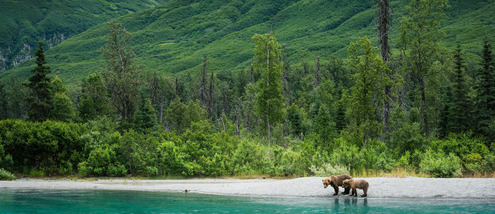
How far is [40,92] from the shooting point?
153ft

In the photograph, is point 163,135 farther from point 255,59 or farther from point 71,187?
point 255,59

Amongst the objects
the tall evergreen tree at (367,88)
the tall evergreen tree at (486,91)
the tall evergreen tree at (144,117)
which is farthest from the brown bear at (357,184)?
the tall evergreen tree at (144,117)

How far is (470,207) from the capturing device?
47.2ft

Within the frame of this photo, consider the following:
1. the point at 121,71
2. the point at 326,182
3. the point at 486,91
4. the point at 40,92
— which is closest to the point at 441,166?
the point at 326,182

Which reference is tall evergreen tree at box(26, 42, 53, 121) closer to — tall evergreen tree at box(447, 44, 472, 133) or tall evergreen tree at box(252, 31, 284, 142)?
tall evergreen tree at box(252, 31, 284, 142)

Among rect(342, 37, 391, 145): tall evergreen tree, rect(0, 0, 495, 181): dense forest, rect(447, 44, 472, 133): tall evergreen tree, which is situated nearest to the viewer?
rect(0, 0, 495, 181): dense forest

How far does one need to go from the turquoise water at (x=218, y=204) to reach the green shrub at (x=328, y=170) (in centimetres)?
383

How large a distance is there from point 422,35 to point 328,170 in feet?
71.8

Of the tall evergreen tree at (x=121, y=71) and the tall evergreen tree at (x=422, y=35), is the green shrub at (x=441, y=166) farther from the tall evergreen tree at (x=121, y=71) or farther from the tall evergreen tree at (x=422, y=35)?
the tall evergreen tree at (x=121, y=71)

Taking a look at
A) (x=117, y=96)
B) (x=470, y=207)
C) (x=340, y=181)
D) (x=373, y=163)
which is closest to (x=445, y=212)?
(x=470, y=207)

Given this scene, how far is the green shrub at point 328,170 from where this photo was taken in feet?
68.5

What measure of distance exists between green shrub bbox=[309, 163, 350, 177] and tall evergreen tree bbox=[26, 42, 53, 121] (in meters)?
35.6

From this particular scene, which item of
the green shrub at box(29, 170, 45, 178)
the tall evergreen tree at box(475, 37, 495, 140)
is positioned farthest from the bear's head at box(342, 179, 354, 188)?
the tall evergreen tree at box(475, 37, 495, 140)

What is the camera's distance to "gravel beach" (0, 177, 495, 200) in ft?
53.8
